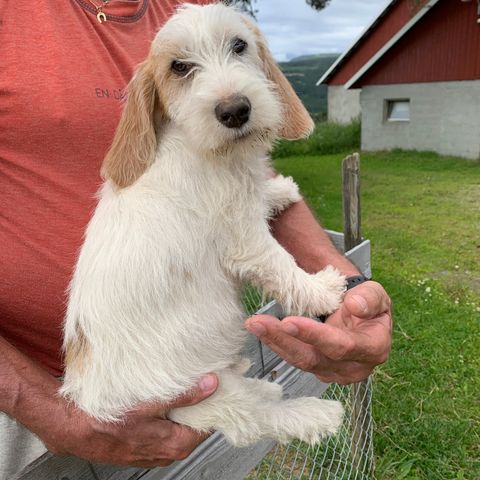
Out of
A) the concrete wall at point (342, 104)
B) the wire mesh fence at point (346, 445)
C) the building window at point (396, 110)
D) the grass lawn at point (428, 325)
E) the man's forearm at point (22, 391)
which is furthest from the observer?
the concrete wall at point (342, 104)

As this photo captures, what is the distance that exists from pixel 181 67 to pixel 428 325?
4.67 metres

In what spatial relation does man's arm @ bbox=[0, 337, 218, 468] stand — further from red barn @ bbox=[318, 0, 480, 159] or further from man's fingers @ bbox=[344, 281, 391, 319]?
red barn @ bbox=[318, 0, 480, 159]

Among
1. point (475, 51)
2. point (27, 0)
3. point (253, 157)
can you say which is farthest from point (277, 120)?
point (475, 51)

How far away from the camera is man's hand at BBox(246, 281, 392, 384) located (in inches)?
66.6

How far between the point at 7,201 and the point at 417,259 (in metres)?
7.00

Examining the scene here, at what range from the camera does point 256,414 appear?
197 centimetres

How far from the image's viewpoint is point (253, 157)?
80.1 inches

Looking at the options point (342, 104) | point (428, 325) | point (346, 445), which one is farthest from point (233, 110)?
point (342, 104)

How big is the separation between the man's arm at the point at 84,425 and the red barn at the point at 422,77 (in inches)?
666

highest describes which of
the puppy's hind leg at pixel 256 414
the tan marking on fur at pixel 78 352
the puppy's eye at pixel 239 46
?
the puppy's eye at pixel 239 46

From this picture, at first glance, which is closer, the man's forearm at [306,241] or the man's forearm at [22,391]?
the man's forearm at [22,391]

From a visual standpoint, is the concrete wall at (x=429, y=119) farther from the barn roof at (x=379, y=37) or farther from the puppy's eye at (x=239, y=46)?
the puppy's eye at (x=239, y=46)

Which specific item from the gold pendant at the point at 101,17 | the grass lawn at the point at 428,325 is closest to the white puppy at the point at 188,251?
the gold pendant at the point at 101,17

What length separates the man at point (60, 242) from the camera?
5.68 feet
